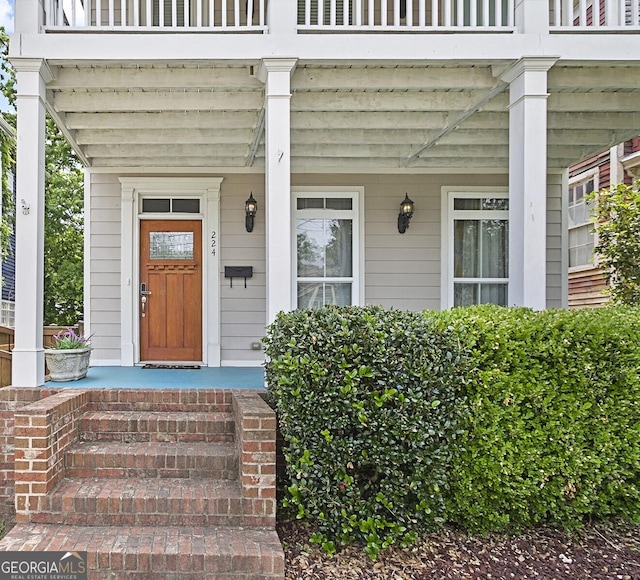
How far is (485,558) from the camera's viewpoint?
267cm

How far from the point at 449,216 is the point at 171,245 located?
10.9ft

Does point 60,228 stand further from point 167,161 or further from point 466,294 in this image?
point 466,294

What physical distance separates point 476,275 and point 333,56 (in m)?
3.29

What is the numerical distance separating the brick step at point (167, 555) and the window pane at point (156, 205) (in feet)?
12.2

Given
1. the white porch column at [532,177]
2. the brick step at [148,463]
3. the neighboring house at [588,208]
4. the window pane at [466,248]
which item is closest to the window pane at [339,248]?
the window pane at [466,248]

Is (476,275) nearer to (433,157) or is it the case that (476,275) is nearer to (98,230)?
(433,157)

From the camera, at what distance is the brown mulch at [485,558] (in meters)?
2.53

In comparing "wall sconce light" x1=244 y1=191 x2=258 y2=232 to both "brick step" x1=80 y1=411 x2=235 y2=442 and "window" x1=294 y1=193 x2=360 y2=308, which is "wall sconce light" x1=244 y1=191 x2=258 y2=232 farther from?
"brick step" x1=80 y1=411 x2=235 y2=442

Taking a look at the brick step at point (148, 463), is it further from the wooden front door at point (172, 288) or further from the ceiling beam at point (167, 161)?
the ceiling beam at point (167, 161)

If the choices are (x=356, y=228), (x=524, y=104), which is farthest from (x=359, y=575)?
(x=356, y=228)

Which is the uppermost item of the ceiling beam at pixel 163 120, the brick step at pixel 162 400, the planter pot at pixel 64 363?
the ceiling beam at pixel 163 120

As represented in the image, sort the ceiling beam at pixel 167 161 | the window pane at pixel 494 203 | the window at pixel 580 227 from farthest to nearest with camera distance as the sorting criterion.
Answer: the window at pixel 580 227 < the window pane at pixel 494 203 < the ceiling beam at pixel 167 161

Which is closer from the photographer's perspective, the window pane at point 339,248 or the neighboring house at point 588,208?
the window pane at point 339,248

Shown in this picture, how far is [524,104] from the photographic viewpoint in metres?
3.52
